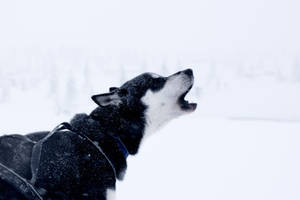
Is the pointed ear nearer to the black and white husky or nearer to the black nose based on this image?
the black and white husky

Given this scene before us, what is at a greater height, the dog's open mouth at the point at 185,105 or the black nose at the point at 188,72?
the black nose at the point at 188,72

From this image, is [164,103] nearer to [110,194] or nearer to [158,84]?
[158,84]

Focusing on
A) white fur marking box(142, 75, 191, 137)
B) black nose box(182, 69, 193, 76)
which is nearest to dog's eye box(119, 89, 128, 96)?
white fur marking box(142, 75, 191, 137)

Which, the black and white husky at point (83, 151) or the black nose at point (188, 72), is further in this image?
the black nose at point (188, 72)

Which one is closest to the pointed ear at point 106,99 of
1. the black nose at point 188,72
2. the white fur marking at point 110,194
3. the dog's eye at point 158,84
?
the dog's eye at point 158,84

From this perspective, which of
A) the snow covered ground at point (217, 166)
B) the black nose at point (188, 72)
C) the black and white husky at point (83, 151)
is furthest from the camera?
the snow covered ground at point (217, 166)

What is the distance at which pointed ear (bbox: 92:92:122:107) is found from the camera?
1.96 metres

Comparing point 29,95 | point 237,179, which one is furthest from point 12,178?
point 29,95

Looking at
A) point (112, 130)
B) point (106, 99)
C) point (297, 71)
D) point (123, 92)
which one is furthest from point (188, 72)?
point (297, 71)

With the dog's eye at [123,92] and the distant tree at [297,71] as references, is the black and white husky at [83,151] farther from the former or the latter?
the distant tree at [297,71]

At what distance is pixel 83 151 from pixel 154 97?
2.98 ft

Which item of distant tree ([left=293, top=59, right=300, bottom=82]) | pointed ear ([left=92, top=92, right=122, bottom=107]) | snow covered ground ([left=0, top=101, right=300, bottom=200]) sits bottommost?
distant tree ([left=293, top=59, right=300, bottom=82])

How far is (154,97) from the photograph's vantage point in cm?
244

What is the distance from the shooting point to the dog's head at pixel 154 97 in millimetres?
2168
